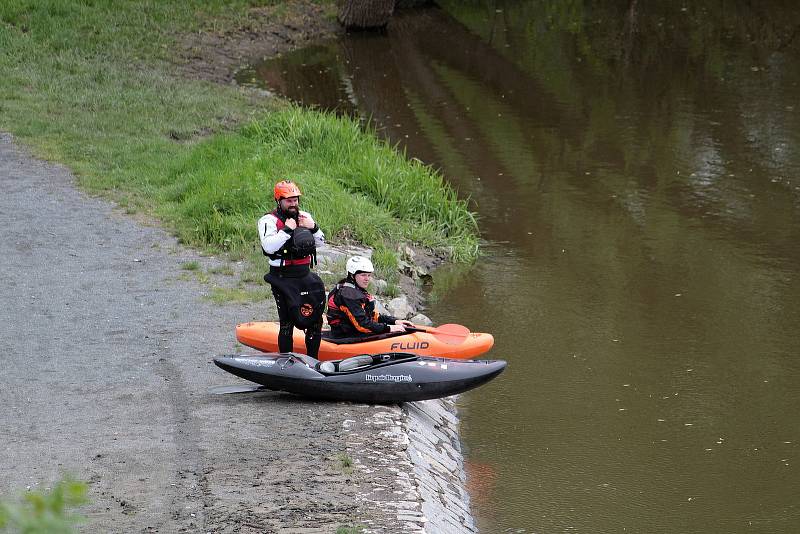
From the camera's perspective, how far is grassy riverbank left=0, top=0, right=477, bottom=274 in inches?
485

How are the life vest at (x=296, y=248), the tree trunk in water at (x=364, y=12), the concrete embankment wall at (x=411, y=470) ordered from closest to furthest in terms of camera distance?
the concrete embankment wall at (x=411, y=470)
the life vest at (x=296, y=248)
the tree trunk in water at (x=364, y=12)

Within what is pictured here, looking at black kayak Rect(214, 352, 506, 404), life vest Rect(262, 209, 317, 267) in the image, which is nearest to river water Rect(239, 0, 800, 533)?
black kayak Rect(214, 352, 506, 404)

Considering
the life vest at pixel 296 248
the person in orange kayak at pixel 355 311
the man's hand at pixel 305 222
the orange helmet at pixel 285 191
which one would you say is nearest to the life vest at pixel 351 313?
the person in orange kayak at pixel 355 311

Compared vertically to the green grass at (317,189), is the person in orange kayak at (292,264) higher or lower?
higher

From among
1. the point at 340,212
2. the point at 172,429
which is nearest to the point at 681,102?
the point at 340,212

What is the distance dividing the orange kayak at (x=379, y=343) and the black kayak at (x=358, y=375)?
15.0 inches

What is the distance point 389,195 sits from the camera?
528 inches

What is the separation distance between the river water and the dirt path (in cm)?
154

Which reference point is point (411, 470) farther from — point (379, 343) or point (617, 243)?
point (617, 243)

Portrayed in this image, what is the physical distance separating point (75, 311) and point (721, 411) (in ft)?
17.7

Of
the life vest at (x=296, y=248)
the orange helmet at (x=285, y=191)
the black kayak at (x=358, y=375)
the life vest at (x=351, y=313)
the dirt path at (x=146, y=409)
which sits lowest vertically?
the dirt path at (x=146, y=409)

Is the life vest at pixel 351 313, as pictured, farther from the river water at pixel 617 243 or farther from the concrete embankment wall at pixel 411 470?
the river water at pixel 617 243

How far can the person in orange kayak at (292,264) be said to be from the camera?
765 cm

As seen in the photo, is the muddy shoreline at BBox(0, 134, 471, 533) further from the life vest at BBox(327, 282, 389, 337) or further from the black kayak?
the life vest at BBox(327, 282, 389, 337)
